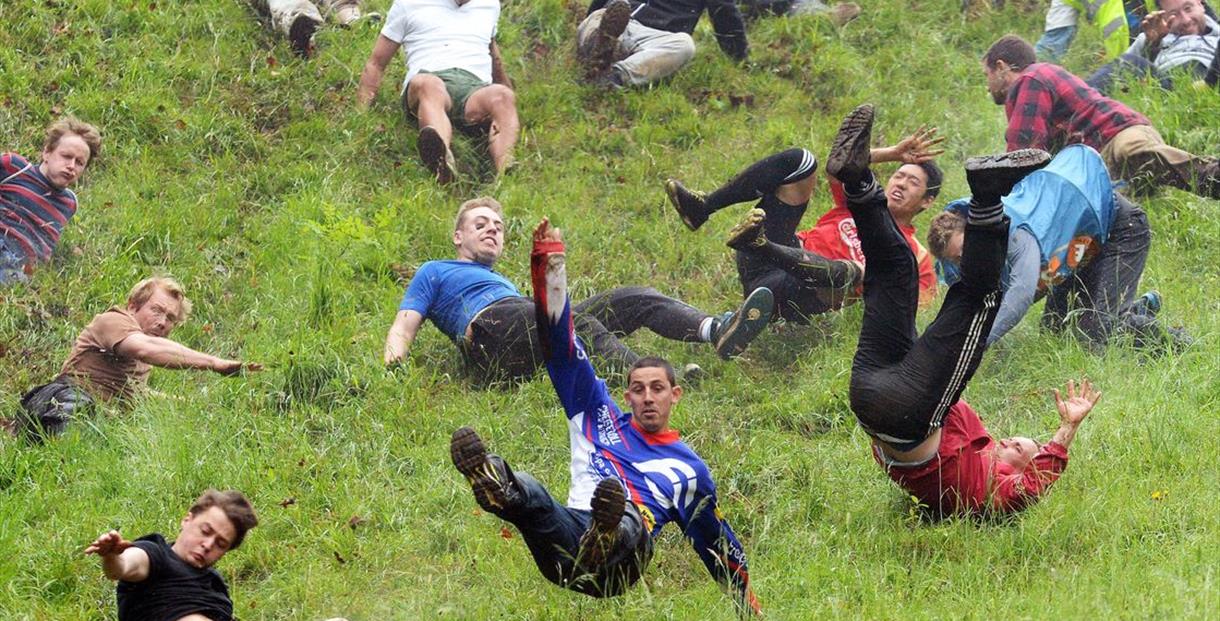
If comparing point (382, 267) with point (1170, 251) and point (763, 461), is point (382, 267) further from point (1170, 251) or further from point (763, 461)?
point (1170, 251)

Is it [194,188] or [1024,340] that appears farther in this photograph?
[194,188]

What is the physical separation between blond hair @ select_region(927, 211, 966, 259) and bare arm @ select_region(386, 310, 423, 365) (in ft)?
9.21

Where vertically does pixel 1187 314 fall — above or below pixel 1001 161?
below

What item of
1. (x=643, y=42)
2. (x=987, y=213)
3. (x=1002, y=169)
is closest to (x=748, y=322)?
(x=987, y=213)

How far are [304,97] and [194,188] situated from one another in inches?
53.0

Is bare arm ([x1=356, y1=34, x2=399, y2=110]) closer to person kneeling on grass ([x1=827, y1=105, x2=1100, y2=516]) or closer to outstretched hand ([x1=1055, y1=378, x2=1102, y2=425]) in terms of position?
person kneeling on grass ([x1=827, y1=105, x2=1100, y2=516])

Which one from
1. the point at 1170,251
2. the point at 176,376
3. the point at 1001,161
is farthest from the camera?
the point at 1170,251

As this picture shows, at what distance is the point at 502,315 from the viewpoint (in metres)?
8.16

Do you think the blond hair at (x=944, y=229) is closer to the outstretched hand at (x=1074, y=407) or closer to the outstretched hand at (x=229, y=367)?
the outstretched hand at (x=1074, y=407)

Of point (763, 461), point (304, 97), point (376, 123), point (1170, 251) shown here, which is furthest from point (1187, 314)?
point (304, 97)

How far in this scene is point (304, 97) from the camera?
1123 cm

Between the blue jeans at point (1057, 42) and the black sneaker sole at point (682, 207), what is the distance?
4.21 meters

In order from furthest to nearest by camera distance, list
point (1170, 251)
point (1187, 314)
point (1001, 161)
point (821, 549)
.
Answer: point (1170, 251), point (1187, 314), point (821, 549), point (1001, 161)

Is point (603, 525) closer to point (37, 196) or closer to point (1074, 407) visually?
point (1074, 407)
